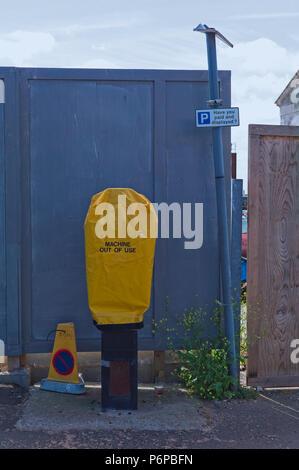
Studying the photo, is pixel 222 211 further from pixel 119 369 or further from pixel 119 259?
pixel 119 369

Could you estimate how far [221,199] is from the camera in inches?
176

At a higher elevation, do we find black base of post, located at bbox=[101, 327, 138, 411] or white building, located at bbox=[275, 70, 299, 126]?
white building, located at bbox=[275, 70, 299, 126]

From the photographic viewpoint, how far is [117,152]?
4.62 m

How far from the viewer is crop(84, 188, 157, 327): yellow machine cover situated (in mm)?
3912

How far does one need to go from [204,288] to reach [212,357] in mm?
610

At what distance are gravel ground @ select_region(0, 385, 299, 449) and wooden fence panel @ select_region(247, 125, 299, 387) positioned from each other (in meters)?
0.52

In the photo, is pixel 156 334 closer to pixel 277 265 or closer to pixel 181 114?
pixel 277 265

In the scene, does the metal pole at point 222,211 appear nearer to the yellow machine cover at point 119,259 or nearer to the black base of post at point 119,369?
the yellow machine cover at point 119,259

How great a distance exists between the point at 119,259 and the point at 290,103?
2010cm

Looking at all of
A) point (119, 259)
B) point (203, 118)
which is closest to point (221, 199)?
point (203, 118)

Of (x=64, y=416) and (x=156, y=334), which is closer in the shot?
(x=64, y=416)

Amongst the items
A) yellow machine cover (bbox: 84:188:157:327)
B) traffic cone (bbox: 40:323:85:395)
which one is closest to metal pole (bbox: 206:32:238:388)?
yellow machine cover (bbox: 84:188:157:327)

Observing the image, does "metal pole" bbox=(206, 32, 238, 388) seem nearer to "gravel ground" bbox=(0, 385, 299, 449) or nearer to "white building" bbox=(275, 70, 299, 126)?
"gravel ground" bbox=(0, 385, 299, 449)

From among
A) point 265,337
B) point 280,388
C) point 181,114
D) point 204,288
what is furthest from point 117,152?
point 280,388
